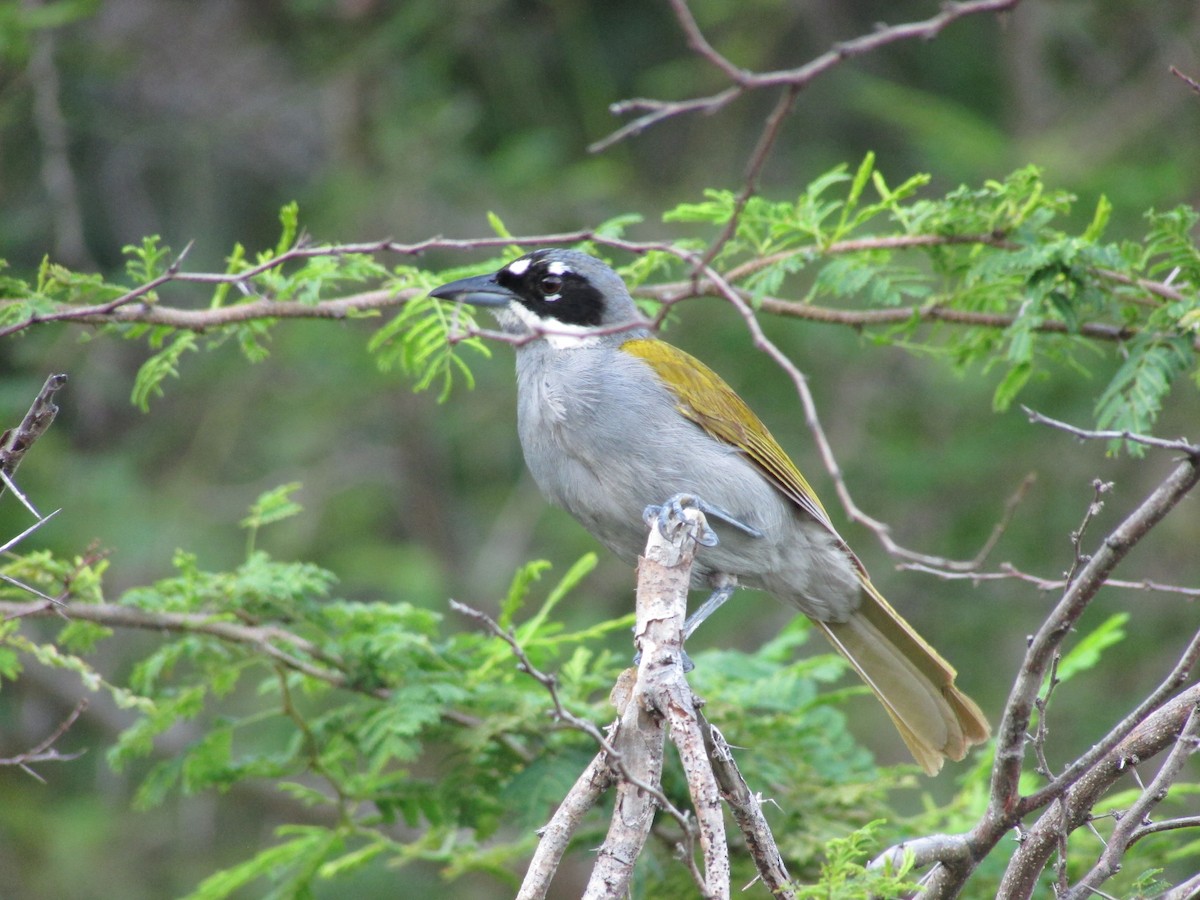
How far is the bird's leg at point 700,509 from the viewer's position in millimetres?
3643

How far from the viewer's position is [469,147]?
923cm

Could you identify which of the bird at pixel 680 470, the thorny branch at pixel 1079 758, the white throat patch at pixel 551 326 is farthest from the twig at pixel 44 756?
the thorny branch at pixel 1079 758

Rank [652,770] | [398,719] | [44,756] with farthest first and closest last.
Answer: [398,719]
[44,756]
[652,770]

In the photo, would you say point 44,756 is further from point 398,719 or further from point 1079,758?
point 1079,758

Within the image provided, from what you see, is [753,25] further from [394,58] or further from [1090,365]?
[1090,365]

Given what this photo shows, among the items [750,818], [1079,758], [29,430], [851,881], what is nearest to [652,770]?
[750,818]

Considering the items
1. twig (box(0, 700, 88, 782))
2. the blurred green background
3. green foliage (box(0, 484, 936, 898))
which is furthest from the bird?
the blurred green background

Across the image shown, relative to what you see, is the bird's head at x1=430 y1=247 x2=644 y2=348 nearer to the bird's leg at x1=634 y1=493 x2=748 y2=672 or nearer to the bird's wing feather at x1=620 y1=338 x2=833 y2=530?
Result: the bird's wing feather at x1=620 y1=338 x2=833 y2=530

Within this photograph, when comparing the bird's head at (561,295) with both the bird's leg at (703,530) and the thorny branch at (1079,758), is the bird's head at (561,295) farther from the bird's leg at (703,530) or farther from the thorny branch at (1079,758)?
the thorny branch at (1079,758)

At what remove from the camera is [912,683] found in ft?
15.1

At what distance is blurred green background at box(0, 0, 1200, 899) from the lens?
803cm

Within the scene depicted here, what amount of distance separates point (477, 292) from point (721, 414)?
996 millimetres

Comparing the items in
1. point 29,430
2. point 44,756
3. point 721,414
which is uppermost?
point 29,430

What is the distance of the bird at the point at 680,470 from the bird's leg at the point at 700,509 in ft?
0.05
